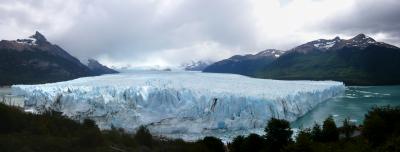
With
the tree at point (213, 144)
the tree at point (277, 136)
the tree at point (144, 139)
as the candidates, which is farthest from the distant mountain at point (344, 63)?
the tree at point (144, 139)

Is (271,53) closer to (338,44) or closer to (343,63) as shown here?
(338,44)

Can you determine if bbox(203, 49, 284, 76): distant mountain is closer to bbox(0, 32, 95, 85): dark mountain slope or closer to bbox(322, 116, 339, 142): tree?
bbox(0, 32, 95, 85): dark mountain slope

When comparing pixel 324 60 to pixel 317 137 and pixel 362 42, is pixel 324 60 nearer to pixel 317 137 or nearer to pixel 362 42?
pixel 362 42

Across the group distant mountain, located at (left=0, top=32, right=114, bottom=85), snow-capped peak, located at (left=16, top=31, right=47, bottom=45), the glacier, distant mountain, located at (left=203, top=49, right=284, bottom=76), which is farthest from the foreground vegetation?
distant mountain, located at (left=203, top=49, right=284, bottom=76)

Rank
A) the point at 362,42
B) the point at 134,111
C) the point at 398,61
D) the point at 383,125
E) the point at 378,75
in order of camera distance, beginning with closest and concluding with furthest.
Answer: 1. the point at 383,125
2. the point at 134,111
3. the point at 378,75
4. the point at 398,61
5. the point at 362,42

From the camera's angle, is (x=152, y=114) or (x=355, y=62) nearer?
(x=152, y=114)

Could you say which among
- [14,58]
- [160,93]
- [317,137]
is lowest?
[317,137]

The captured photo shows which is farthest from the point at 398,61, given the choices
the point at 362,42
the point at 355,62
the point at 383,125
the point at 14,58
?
the point at 383,125
